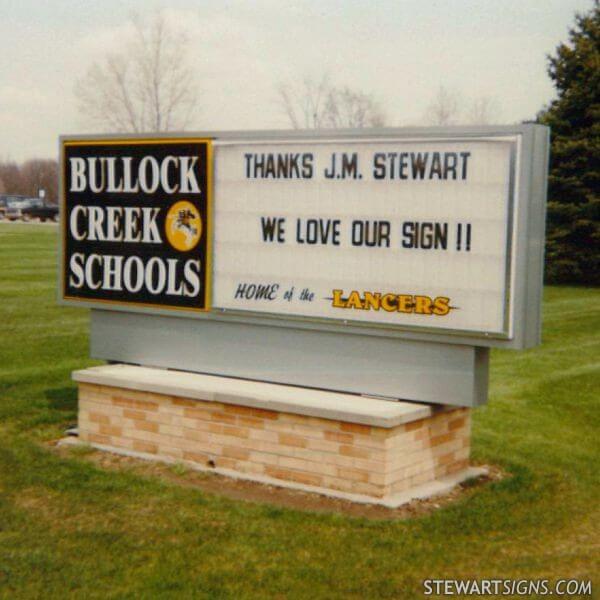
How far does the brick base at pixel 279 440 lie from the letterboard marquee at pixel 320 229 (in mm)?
852

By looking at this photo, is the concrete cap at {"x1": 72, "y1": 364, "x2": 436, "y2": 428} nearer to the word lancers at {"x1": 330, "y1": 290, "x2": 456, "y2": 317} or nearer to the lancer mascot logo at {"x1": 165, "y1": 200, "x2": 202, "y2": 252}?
the word lancers at {"x1": 330, "y1": 290, "x2": 456, "y2": 317}

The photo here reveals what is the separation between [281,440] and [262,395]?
0.43 meters

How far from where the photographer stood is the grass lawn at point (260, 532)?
5941mm

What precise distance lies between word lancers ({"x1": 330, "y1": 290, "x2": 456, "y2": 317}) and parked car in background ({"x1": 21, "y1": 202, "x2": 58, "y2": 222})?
55.1 meters

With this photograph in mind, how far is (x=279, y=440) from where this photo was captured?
26.3 feet

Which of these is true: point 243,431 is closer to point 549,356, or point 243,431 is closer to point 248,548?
point 248,548

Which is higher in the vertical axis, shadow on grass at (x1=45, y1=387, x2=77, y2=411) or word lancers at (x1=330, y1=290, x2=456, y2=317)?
word lancers at (x1=330, y1=290, x2=456, y2=317)

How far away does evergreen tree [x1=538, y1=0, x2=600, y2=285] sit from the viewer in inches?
1171

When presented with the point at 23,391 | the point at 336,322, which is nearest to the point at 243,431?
the point at 336,322

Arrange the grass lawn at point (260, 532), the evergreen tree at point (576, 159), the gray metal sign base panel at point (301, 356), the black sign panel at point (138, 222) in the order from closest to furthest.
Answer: the grass lawn at point (260, 532), the gray metal sign base panel at point (301, 356), the black sign panel at point (138, 222), the evergreen tree at point (576, 159)

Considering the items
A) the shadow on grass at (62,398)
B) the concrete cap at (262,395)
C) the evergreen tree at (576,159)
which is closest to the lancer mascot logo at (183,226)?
the concrete cap at (262,395)

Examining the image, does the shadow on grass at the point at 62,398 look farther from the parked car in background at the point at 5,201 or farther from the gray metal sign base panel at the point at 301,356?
the parked car in background at the point at 5,201

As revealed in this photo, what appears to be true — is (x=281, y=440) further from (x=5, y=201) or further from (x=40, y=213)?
(x=5, y=201)

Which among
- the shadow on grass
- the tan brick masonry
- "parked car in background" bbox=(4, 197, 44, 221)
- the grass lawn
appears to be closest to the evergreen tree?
the grass lawn
